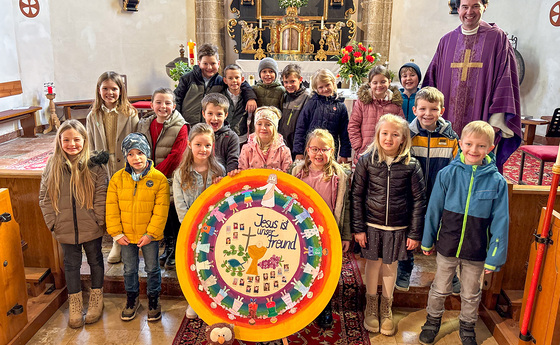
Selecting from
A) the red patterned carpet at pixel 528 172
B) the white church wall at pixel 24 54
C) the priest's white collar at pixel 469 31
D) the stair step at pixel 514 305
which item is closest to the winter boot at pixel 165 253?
the stair step at pixel 514 305

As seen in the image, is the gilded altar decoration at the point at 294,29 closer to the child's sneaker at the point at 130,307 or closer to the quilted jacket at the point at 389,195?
the quilted jacket at the point at 389,195

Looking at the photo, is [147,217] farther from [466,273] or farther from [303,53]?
[303,53]

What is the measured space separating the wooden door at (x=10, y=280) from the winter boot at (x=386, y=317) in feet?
7.39

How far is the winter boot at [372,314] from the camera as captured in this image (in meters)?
Answer: 2.91

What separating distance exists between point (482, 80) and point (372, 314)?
6.66 feet

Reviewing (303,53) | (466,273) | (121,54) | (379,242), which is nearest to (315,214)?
(379,242)

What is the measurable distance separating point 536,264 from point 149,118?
105 inches

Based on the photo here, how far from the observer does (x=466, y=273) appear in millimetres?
2693

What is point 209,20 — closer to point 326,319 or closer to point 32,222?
point 32,222

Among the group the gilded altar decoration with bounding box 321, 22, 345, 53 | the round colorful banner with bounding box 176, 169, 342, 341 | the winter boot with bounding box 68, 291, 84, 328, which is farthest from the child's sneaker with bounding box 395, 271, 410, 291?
the gilded altar decoration with bounding box 321, 22, 345, 53

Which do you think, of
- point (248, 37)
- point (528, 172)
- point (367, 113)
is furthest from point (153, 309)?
point (248, 37)

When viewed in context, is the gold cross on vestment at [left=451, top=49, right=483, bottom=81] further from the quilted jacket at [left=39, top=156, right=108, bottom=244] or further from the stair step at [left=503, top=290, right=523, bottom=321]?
the quilted jacket at [left=39, top=156, right=108, bottom=244]

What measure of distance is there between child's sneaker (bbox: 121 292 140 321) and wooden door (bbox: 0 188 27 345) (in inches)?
23.5

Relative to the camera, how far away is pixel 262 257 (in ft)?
8.21
